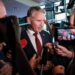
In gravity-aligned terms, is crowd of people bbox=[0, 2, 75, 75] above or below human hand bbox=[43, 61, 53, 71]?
above

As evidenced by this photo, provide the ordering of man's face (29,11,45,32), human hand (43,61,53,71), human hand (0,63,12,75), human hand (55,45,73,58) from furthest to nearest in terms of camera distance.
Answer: man's face (29,11,45,32) < human hand (43,61,53,71) < human hand (55,45,73,58) < human hand (0,63,12,75)

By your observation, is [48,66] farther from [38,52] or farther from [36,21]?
[36,21]

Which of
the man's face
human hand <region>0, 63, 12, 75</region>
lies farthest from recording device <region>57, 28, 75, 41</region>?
human hand <region>0, 63, 12, 75</region>

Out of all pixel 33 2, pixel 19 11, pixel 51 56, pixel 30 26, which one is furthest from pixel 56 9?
pixel 51 56

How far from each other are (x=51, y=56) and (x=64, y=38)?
0.12 metres

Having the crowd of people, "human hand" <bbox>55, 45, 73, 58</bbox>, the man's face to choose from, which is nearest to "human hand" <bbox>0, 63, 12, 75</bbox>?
the crowd of people

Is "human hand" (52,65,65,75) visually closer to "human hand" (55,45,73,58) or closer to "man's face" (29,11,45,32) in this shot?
"human hand" (55,45,73,58)

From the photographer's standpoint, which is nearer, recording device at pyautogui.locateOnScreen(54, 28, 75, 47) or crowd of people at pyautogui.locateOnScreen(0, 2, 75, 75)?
crowd of people at pyautogui.locateOnScreen(0, 2, 75, 75)

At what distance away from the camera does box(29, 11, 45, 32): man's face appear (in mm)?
1100

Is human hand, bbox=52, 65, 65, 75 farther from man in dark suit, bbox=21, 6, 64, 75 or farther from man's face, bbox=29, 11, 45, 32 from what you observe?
man's face, bbox=29, 11, 45, 32

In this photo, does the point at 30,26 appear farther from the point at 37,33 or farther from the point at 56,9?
the point at 56,9

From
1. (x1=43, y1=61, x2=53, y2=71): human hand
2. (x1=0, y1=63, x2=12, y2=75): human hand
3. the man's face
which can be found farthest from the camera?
the man's face

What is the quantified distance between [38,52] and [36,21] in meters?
0.24

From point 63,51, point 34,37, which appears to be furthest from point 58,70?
point 34,37
